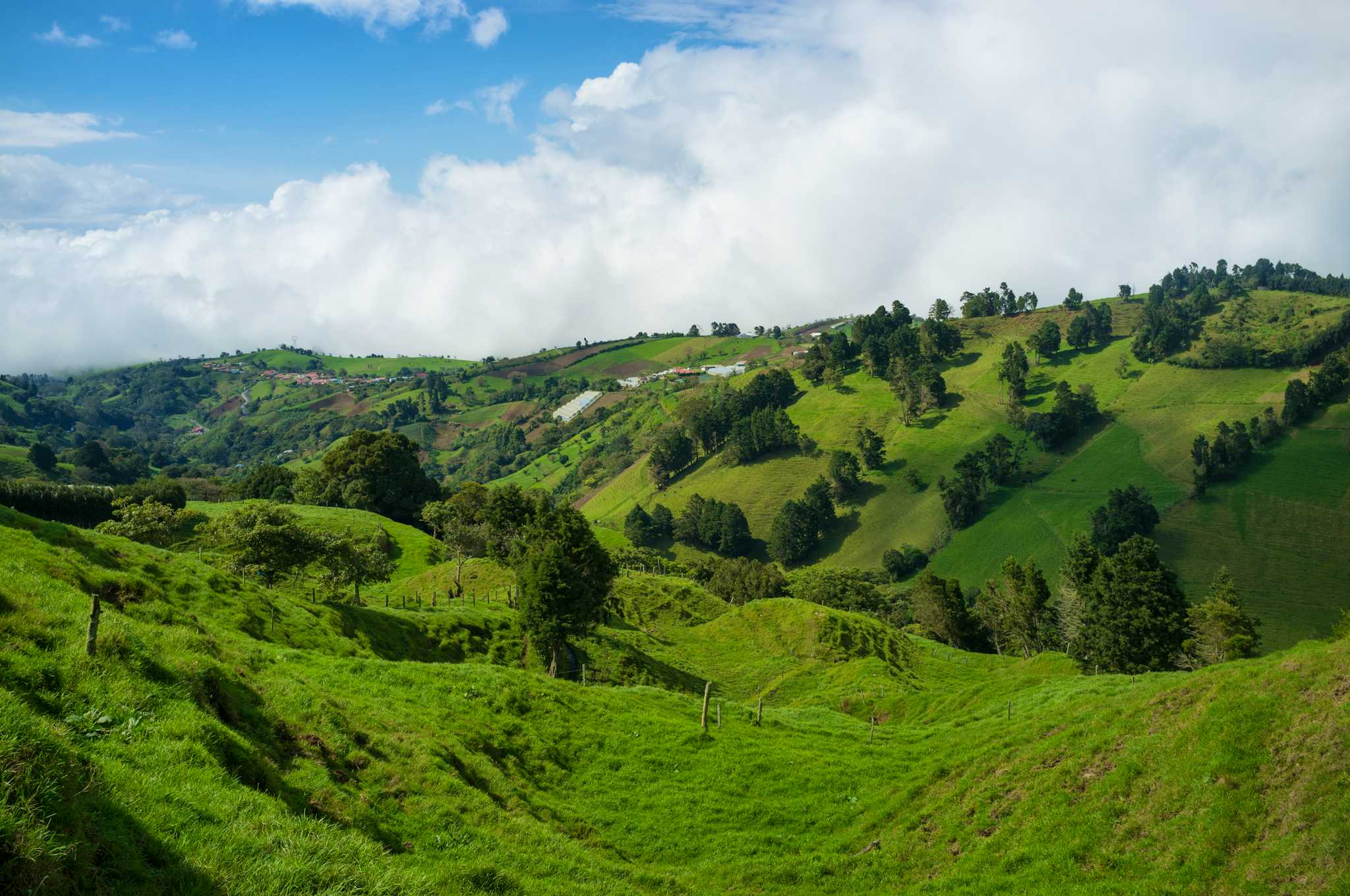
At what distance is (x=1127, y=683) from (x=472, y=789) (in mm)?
37749

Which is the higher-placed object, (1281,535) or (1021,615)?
(1281,535)

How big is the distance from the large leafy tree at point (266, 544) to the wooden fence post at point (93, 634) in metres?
38.5

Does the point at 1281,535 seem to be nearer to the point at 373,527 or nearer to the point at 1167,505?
the point at 1167,505

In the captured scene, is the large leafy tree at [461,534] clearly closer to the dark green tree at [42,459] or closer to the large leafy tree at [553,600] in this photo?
the large leafy tree at [553,600]

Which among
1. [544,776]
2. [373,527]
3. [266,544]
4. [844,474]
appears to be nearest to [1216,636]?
[544,776]

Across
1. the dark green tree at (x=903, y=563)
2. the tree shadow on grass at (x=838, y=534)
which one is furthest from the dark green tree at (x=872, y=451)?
the dark green tree at (x=903, y=563)

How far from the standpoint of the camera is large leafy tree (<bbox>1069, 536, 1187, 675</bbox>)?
68.2 metres

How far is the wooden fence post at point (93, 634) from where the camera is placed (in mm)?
14648

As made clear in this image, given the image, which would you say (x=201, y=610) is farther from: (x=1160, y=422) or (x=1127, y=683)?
(x=1160, y=422)

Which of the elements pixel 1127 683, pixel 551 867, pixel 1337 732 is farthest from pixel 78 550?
pixel 1127 683

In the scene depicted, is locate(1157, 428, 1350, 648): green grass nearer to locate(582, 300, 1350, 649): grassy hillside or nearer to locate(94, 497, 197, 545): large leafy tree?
locate(582, 300, 1350, 649): grassy hillside

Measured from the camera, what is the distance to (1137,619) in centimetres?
6869

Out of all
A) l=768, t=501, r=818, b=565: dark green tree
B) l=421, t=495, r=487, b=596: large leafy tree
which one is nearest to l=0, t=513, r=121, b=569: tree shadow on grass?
l=421, t=495, r=487, b=596: large leafy tree

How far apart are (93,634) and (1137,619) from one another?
260ft
